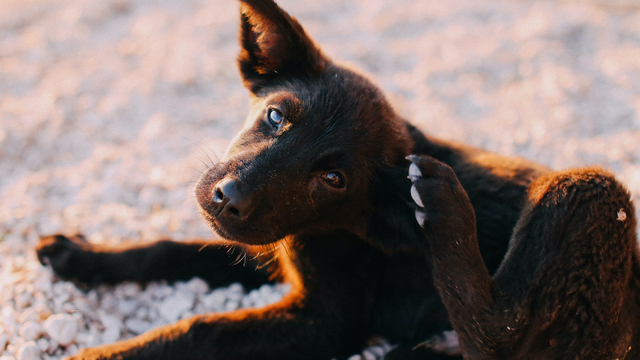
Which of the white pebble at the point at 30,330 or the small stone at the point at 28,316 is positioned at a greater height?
the small stone at the point at 28,316

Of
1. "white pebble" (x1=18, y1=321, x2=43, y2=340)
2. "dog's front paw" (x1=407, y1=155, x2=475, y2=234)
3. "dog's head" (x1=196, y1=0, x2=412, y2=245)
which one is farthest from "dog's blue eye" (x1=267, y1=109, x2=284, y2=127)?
"white pebble" (x1=18, y1=321, x2=43, y2=340)

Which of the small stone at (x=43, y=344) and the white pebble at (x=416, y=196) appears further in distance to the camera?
the small stone at (x=43, y=344)

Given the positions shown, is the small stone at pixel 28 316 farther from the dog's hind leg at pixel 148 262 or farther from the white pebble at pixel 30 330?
the dog's hind leg at pixel 148 262

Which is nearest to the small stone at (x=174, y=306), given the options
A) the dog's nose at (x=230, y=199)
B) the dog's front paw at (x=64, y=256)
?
the dog's front paw at (x=64, y=256)

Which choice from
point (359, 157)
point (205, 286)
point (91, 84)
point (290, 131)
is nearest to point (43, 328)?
point (205, 286)

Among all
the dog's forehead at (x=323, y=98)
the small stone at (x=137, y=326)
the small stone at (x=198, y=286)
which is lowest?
the small stone at (x=137, y=326)

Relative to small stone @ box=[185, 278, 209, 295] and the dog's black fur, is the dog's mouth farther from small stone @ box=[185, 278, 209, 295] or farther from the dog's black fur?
small stone @ box=[185, 278, 209, 295]

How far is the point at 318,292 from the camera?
292cm

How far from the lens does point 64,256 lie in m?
3.27

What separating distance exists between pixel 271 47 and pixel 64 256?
6.19ft

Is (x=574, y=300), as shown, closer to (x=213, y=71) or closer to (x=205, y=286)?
(x=205, y=286)

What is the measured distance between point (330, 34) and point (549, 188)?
499cm

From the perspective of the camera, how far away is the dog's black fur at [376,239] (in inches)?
92.9

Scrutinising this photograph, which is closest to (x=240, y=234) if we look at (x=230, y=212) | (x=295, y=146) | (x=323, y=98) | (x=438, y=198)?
(x=230, y=212)
